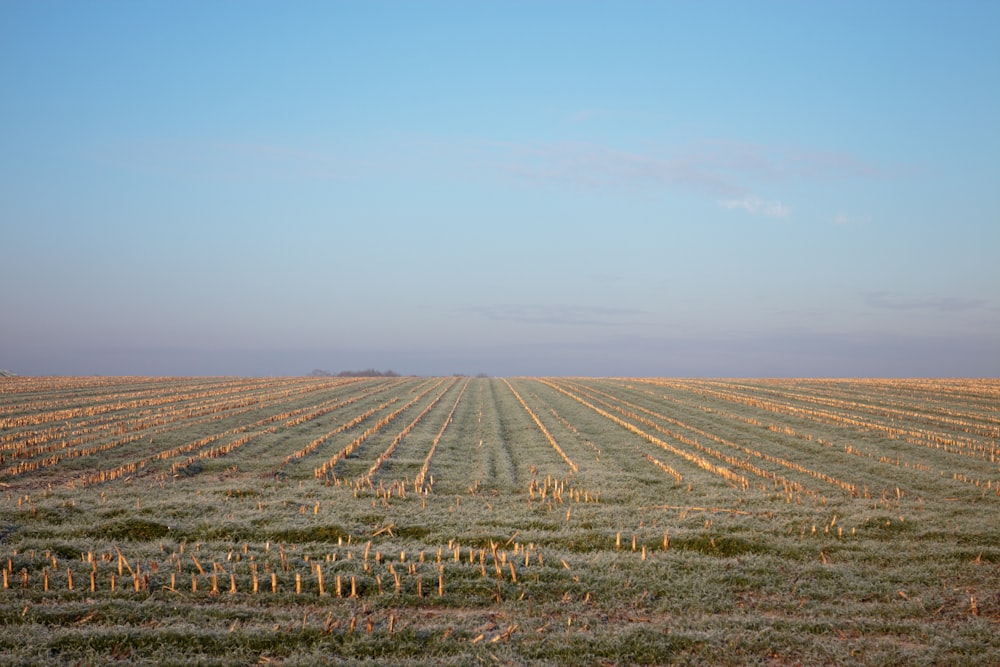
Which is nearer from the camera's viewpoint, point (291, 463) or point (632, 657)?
point (632, 657)

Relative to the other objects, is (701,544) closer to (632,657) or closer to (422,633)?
(632,657)

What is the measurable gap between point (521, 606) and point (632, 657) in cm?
192

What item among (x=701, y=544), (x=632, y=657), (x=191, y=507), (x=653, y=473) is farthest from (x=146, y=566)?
(x=653, y=473)

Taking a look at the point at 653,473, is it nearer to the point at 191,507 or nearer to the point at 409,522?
the point at 409,522

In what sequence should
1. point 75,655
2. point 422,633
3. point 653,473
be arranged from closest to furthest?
point 75,655
point 422,633
point 653,473

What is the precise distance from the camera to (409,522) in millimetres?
13352

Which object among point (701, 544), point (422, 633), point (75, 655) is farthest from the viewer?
point (701, 544)

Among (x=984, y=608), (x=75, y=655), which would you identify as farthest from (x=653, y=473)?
(x=75, y=655)

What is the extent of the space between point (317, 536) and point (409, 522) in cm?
183

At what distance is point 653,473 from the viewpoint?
19.2 metres

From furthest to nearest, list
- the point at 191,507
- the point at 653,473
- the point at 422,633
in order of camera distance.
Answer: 1. the point at 653,473
2. the point at 191,507
3. the point at 422,633

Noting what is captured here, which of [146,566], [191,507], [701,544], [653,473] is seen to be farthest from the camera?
[653,473]

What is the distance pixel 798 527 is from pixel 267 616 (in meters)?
10.1

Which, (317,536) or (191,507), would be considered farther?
(191,507)
